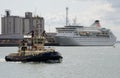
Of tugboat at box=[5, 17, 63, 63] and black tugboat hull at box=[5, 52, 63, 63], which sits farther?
tugboat at box=[5, 17, 63, 63]

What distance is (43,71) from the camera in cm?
6769

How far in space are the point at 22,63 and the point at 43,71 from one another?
1507cm

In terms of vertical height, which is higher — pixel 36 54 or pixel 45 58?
pixel 36 54

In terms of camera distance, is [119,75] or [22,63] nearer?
[119,75]

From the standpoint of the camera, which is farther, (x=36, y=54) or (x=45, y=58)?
(x=36, y=54)

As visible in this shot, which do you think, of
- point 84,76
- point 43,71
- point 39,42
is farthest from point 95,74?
point 39,42

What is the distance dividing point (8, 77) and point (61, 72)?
9.20m

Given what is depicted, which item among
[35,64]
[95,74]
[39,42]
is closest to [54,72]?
[95,74]

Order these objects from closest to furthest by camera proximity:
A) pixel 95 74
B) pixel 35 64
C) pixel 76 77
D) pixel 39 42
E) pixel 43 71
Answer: pixel 76 77, pixel 95 74, pixel 43 71, pixel 35 64, pixel 39 42

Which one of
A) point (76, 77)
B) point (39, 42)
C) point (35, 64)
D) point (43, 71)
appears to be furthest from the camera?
point (39, 42)

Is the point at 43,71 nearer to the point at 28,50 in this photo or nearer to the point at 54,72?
the point at 54,72

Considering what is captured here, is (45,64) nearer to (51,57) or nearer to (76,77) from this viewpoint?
(51,57)

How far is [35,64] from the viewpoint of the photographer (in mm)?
78938

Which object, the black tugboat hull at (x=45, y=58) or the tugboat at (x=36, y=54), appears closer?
the black tugboat hull at (x=45, y=58)
